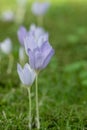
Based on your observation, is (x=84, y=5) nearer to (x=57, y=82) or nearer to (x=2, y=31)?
(x=2, y=31)

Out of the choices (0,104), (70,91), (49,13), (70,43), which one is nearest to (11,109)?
(0,104)

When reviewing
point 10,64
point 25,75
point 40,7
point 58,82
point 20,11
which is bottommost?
point 25,75

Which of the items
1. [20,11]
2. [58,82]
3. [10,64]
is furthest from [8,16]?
[58,82]

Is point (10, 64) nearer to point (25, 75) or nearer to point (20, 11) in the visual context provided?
point (25, 75)

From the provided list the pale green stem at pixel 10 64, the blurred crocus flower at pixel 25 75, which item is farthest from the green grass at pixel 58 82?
the blurred crocus flower at pixel 25 75

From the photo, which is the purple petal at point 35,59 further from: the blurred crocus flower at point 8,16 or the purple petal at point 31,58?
the blurred crocus flower at point 8,16

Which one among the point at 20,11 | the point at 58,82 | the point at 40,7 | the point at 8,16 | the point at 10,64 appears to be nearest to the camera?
the point at 58,82

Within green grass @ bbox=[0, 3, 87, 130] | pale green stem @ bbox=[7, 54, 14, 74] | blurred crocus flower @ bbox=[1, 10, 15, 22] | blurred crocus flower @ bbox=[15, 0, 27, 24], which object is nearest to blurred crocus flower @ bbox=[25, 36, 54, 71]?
green grass @ bbox=[0, 3, 87, 130]
